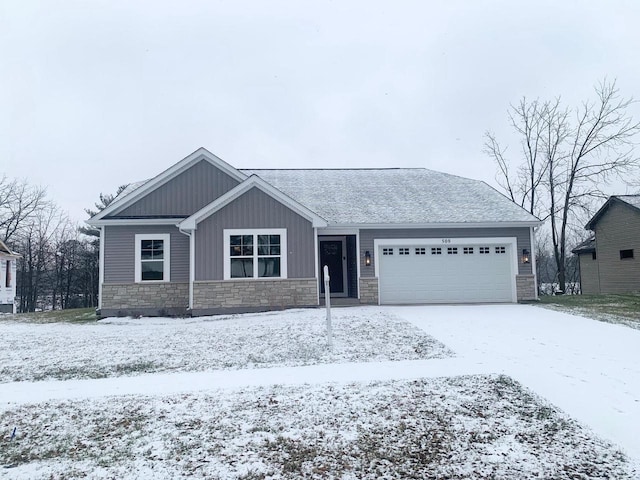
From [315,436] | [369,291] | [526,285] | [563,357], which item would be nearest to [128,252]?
[369,291]

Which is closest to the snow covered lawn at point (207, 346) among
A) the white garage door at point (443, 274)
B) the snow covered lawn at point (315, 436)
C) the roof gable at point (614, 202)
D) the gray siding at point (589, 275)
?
the snow covered lawn at point (315, 436)

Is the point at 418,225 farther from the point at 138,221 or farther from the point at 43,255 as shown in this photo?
the point at 43,255

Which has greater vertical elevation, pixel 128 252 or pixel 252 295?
pixel 128 252

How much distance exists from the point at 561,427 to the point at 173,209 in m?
12.5

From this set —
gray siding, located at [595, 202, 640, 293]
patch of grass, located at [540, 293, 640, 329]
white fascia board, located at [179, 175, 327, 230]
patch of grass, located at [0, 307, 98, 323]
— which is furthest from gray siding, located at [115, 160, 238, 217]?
gray siding, located at [595, 202, 640, 293]

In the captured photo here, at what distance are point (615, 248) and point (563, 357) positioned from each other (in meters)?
17.9

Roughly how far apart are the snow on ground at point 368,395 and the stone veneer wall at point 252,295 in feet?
12.1

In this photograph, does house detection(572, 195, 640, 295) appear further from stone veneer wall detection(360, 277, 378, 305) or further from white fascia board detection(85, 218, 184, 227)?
white fascia board detection(85, 218, 184, 227)

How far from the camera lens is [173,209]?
1355 centimetres

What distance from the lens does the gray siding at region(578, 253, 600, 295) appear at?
2220cm

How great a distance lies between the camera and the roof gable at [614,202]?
18.8 meters

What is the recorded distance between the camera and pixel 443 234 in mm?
13664

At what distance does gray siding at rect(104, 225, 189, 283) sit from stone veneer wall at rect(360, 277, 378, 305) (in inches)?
232

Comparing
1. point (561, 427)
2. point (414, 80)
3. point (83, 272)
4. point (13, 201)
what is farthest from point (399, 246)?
point (13, 201)
